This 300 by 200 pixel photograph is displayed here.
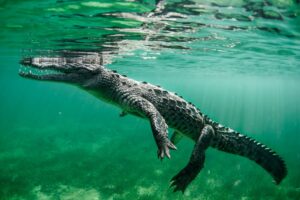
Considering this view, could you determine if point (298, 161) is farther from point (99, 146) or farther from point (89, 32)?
point (89, 32)

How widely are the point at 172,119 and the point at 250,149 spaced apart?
172 centimetres

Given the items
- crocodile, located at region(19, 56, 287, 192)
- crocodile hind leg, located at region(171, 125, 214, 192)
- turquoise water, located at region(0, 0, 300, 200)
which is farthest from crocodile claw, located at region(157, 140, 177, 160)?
turquoise water, located at region(0, 0, 300, 200)

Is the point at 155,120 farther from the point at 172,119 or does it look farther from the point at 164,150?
the point at 172,119

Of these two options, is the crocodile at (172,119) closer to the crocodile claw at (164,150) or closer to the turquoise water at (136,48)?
the crocodile claw at (164,150)

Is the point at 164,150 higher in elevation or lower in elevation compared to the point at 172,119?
higher

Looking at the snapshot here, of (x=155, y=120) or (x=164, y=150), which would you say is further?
(x=155, y=120)

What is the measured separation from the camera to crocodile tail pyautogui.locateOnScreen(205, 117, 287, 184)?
554 cm

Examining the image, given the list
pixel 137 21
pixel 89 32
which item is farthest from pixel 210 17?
pixel 89 32

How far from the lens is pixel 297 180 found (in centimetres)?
1686

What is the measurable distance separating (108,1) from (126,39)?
253 inches

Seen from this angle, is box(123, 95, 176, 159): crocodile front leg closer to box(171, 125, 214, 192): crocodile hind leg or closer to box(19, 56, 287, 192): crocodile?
box(19, 56, 287, 192): crocodile

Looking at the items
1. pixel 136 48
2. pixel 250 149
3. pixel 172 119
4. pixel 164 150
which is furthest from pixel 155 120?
pixel 136 48

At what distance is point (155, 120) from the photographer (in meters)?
5.09

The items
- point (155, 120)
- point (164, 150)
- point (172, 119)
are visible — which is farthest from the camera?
point (172, 119)
